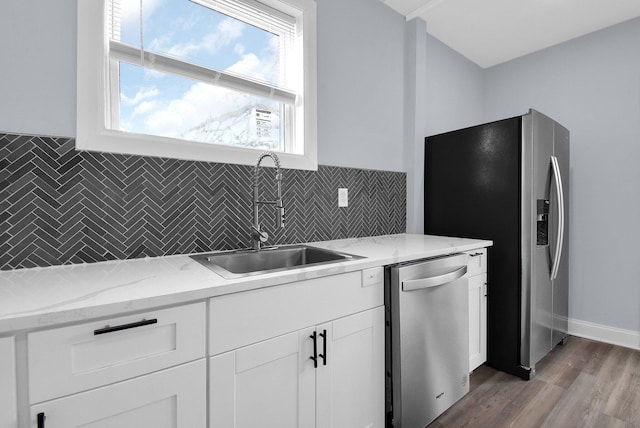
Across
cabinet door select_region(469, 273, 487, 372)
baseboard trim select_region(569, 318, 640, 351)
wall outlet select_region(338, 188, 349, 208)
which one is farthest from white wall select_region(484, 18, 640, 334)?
wall outlet select_region(338, 188, 349, 208)

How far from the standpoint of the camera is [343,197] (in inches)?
82.9

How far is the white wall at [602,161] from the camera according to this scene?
2.49 metres

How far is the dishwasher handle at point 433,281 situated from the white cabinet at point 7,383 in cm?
126

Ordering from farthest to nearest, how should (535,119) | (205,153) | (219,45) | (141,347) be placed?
(535,119), (219,45), (205,153), (141,347)

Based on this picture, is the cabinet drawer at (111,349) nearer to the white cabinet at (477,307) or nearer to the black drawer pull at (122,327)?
the black drawer pull at (122,327)

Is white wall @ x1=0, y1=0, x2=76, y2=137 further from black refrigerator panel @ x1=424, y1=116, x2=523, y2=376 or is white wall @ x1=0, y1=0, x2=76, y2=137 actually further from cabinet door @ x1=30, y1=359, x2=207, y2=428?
black refrigerator panel @ x1=424, y1=116, x2=523, y2=376

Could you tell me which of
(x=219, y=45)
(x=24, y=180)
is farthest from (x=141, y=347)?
(x=219, y=45)

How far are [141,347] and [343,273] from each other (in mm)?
727

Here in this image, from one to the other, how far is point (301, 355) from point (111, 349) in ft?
1.96

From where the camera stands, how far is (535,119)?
1.99 metres

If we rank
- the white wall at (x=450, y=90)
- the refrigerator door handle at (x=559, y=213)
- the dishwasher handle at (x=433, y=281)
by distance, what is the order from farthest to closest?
1. the white wall at (x=450, y=90)
2. the refrigerator door handle at (x=559, y=213)
3. the dishwasher handle at (x=433, y=281)

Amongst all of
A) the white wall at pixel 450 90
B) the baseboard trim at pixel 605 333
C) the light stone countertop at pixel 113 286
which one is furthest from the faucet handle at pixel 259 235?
the baseboard trim at pixel 605 333

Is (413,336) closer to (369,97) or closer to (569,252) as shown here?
(369,97)

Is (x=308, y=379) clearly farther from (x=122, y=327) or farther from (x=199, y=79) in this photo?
(x=199, y=79)
